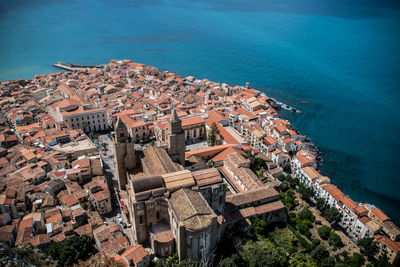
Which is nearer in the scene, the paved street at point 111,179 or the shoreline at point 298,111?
the paved street at point 111,179

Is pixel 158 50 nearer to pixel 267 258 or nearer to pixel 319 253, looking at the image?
pixel 319 253

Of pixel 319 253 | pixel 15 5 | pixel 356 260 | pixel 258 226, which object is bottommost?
pixel 356 260

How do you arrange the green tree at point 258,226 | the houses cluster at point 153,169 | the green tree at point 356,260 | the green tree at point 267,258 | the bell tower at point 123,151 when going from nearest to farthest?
the houses cluster at point 153,169, the green tree at point 267,258, the green tree at point 356,260, the bell tower at point 123,151, the green tree at point 258,226

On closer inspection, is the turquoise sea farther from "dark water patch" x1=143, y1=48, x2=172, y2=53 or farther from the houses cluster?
the houses cluster

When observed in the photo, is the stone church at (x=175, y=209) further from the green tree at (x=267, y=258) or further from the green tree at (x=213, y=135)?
the green tree at (x=213, y=135)

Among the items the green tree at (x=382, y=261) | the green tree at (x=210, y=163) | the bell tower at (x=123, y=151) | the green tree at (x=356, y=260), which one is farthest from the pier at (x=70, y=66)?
the green tree at (x=382, y=261)

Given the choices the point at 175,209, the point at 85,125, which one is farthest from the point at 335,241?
the point at 85,125
